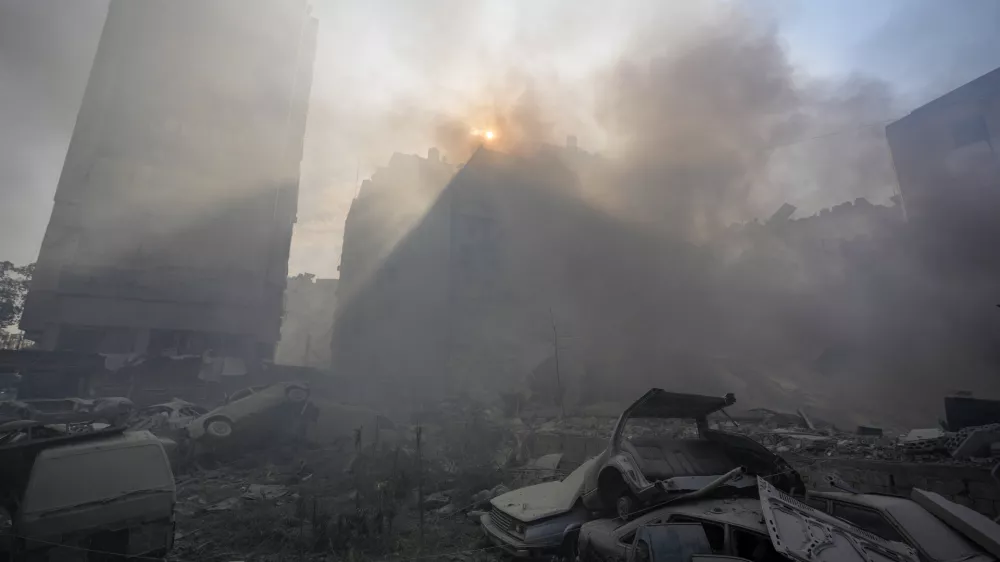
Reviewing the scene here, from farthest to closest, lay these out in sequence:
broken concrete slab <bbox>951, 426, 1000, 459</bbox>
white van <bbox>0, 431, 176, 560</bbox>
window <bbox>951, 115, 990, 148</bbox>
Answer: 1. window <bbox>951, 115, 990, 148</bbox>
2. broken concrete slab <bbox>951, 426, 1000, 459</bbox>
3. white van <bbox>0, 431, 176, 560</bbox>

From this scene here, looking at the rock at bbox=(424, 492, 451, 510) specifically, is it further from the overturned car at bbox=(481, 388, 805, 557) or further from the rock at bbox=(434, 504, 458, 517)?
the overturned car at bbox=(481, 388, 805, 557)

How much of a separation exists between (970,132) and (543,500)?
80.8 ft

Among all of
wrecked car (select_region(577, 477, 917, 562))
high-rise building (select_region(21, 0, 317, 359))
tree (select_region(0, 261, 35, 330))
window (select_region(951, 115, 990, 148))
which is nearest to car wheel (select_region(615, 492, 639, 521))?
wrecked car (select_region(577, 477, 917, 562))

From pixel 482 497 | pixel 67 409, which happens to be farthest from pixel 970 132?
pixel 67 409

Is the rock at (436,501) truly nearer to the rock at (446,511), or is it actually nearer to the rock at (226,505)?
the rock at (446,511)

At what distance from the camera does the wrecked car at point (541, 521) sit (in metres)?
4.64

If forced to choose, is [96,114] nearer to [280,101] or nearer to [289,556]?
[280,101]

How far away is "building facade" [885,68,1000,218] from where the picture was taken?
18062 millimetres

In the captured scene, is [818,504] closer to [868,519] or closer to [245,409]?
[868,519]

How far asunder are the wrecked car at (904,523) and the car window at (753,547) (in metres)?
1.03

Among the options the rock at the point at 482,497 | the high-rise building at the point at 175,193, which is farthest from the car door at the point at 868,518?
the high-rise building at the point at 175,193

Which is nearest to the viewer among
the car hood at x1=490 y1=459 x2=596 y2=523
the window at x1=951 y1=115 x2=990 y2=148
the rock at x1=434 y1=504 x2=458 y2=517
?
the car hood at x1=490 y1=459 x2=596 y2=523

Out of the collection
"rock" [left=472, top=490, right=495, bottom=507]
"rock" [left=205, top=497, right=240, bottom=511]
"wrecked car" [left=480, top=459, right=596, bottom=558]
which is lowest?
"rock" [left=205, top=497, right=240, bottom=511]

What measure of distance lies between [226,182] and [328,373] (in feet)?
38.4
